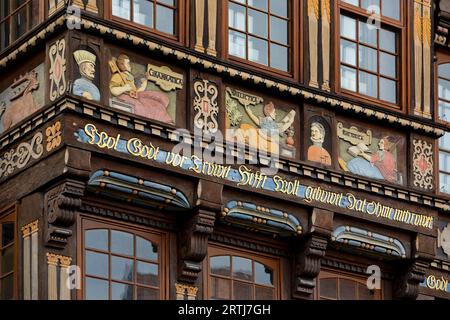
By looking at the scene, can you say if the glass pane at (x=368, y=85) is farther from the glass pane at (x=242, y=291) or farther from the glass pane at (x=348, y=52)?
the glass pane at (x=242, y=291)

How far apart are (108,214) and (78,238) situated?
2.13ft

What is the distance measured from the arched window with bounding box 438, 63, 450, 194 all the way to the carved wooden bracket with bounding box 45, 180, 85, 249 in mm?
7043

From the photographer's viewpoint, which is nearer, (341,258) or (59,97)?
(59,97)

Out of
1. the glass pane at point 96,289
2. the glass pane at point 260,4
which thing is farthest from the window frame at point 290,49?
the glass pane at point 96,289

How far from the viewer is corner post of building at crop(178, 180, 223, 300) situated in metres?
32.9

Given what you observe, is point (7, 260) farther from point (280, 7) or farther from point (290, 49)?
point (280, 7)

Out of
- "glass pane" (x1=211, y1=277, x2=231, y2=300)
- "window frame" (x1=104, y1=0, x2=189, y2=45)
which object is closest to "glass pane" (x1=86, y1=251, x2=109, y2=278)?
"glass pane" (x1=211, y1=277, x2=231, y2=300)

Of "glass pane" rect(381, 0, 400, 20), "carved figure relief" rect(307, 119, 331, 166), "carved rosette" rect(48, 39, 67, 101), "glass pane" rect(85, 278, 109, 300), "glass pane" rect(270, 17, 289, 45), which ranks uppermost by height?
"glass pane" rect(381, 0, 400, 20)

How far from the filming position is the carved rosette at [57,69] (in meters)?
32.1

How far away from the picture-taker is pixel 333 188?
113 ft

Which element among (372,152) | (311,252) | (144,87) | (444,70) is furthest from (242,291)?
(444,70)

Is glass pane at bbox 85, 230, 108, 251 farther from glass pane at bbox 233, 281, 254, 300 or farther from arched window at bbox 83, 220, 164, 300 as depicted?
glass pane at bbox 233, 281, 254, 300

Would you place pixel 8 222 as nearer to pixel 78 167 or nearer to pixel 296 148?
pixel 78 167

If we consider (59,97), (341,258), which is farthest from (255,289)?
(59,97)
